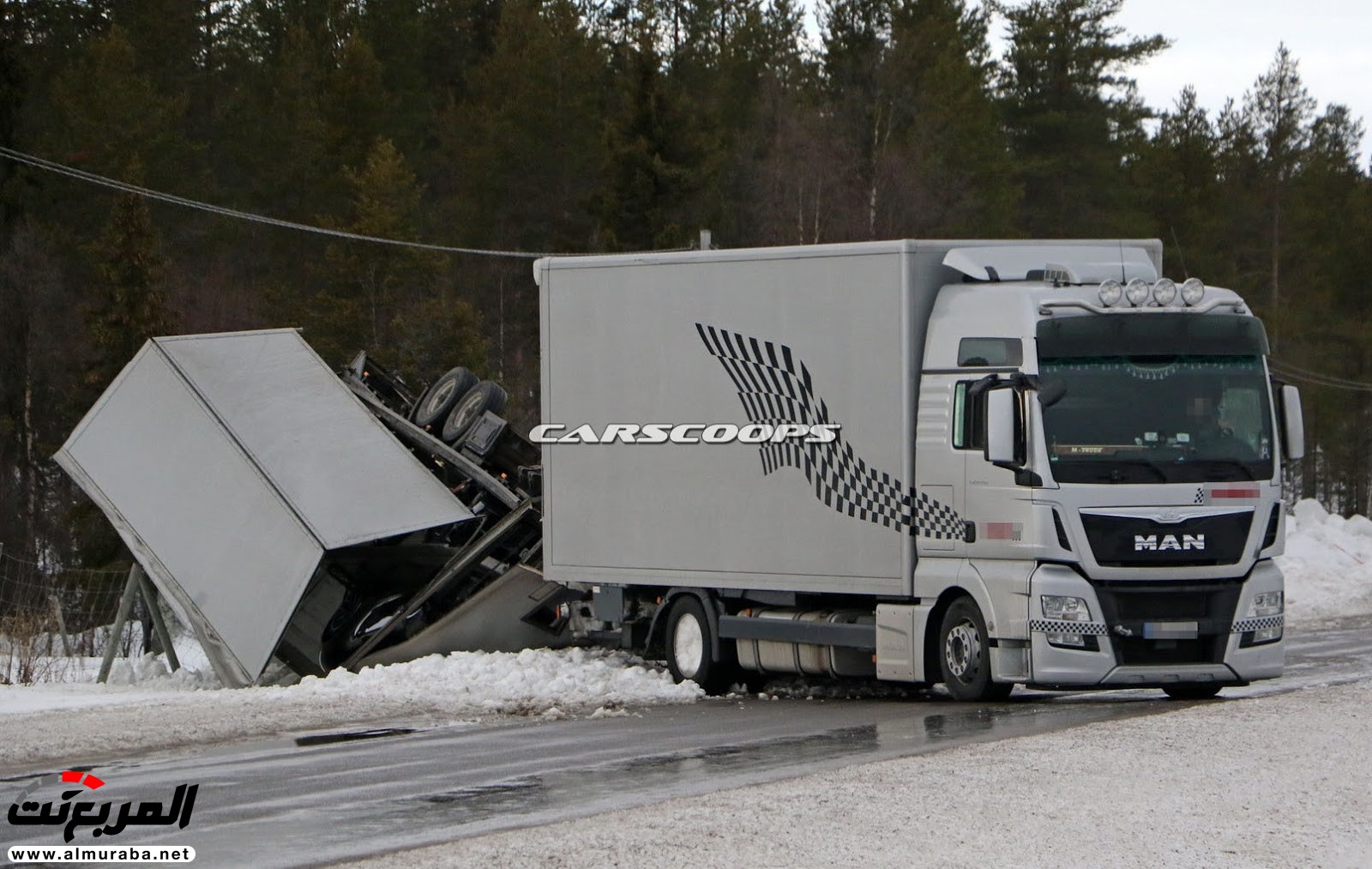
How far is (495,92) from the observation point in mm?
52688

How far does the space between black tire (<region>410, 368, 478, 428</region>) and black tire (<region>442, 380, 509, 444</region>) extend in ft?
0.54

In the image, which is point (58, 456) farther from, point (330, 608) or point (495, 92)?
point (495, 92)

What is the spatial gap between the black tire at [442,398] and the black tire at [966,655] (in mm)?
7712

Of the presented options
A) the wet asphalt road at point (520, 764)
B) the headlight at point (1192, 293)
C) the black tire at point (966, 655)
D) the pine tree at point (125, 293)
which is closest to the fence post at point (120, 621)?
the wet asphalt road at point (520, 764)

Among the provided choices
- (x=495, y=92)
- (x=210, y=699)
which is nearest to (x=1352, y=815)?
(x=210, y=699)

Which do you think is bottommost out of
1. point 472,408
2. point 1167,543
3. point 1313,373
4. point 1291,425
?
point 1167,543

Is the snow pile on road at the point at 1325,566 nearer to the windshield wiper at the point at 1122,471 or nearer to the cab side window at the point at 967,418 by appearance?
the windshield wiper at the point at 1122,471

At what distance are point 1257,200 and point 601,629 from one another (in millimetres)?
54399

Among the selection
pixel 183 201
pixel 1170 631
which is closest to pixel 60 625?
pixel 1170 631

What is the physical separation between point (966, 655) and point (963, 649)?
0.06 m

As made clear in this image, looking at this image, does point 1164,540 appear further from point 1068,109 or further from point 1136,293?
point 1068,109

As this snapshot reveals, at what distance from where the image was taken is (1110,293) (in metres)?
13.3

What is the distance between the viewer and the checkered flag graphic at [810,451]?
1386 centimetres

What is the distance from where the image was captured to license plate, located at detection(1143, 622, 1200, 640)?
13.1m
